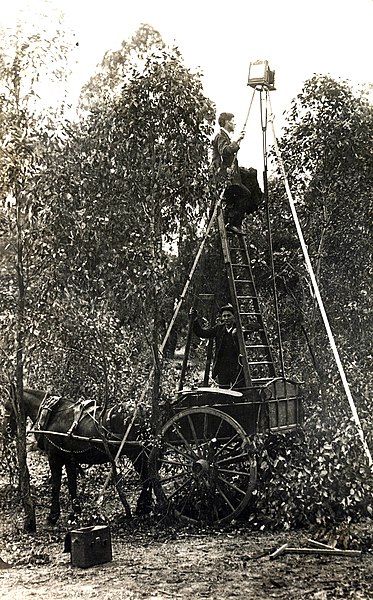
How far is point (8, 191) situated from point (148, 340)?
5.51ft

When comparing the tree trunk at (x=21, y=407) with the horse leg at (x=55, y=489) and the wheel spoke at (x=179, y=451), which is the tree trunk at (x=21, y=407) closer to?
the horse leg at (x=55, y=489)

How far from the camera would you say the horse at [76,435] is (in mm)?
6305

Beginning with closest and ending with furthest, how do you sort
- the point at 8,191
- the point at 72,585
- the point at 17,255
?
1. the point at 72,585
2. the point at 8,191
3. the point at 17,255

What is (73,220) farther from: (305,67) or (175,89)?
(305,67)

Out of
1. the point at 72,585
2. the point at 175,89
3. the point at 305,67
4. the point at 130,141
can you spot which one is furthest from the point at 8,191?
the point at 72,585

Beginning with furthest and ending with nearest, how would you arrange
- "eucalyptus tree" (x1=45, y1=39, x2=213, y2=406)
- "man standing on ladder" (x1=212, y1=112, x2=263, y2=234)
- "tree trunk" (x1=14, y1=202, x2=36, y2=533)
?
"man standing on ladder" (x1=212, y1=112, x2=263, y2=234)
"eucalyptus tree" (x1=45, y1=39, x2=213, y2=406)
"tree trunk" (x1=14, y1=202, x2=36, y2=533)

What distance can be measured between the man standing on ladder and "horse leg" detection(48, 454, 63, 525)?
2573 millimetres

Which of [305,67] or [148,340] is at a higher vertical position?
[305,67]

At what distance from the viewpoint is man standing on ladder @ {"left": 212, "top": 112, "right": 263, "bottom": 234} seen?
6.22 metres

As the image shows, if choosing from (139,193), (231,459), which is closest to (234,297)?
(139,193)

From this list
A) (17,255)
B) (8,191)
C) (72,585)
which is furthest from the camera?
(17,255)

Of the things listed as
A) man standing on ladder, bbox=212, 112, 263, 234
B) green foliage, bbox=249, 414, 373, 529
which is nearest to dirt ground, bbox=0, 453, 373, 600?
green foliage, bbox=249, 414, 373, 529

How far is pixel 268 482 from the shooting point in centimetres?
599

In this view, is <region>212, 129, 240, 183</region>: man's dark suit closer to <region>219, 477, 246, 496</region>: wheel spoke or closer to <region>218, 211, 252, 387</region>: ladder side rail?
<region>218, 211, 252, 387</region>: ladder side rail
